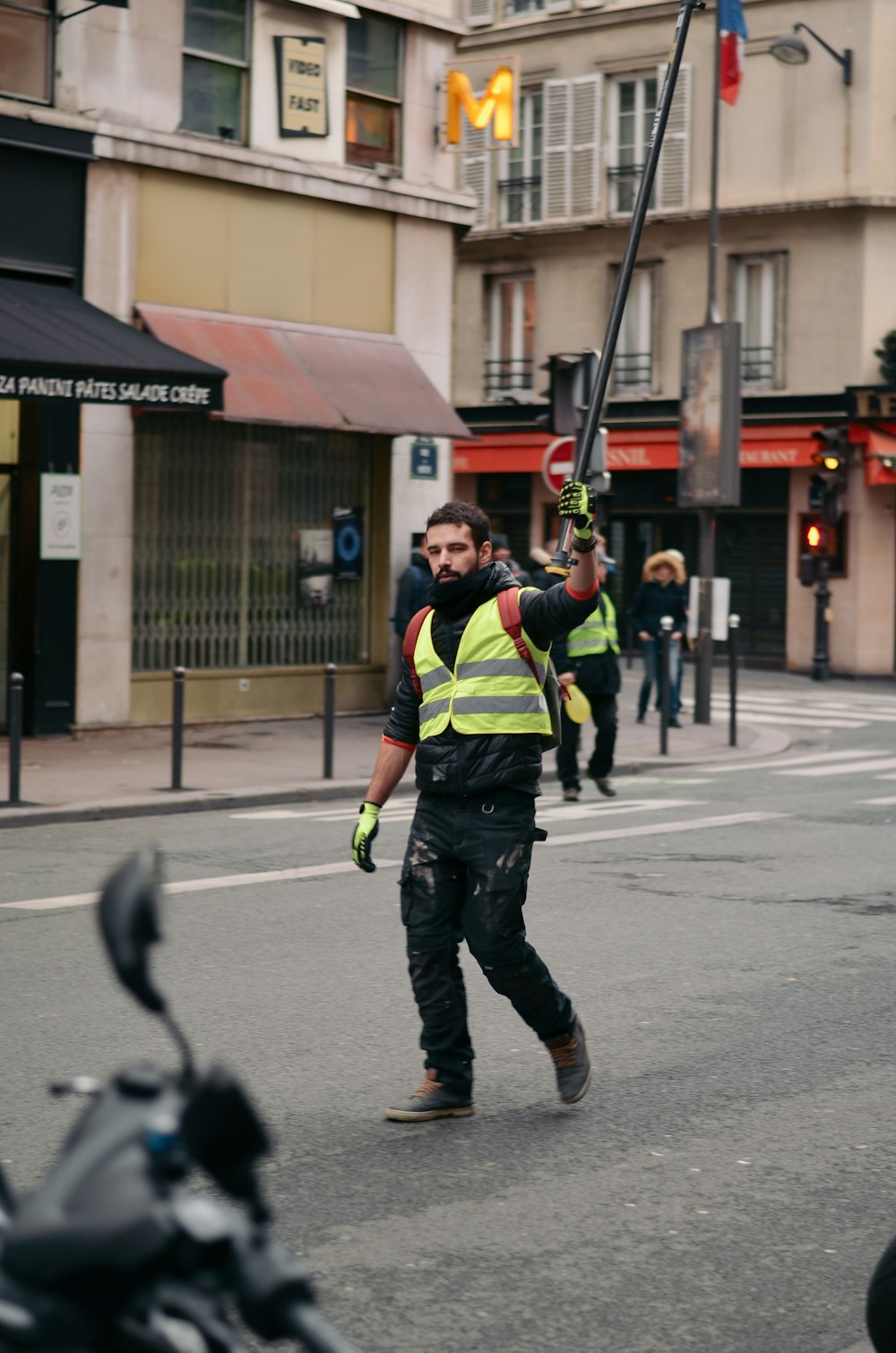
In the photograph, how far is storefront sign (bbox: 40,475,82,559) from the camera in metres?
16.8

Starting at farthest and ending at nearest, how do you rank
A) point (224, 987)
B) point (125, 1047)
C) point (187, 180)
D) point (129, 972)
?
point (187, 180) < point (224, 987) < point (125, 1047) < point (129, 972)

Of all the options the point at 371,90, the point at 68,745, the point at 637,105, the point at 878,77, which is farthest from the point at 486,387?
the point at 68,745

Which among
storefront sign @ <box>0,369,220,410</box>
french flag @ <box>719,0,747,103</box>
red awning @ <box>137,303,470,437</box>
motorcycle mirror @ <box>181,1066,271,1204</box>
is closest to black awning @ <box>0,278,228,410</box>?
storefront sign @ <box>0,369,220,410</box>

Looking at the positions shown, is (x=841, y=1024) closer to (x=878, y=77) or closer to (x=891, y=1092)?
(x=891, y=1092)

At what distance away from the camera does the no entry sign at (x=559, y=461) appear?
55.1 ft

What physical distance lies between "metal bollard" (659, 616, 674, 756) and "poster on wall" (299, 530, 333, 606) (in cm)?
341

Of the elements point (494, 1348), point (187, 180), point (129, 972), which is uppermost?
point (187, 180)

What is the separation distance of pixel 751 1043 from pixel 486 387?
100ft

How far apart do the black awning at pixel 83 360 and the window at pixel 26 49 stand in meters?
1.67

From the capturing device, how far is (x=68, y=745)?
16.8 m

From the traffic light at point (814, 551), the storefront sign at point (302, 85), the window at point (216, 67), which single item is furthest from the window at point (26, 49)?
the traffic light at point (814, 551)

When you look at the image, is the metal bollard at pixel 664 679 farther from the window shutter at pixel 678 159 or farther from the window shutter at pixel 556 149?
the window shutter at pixel 556 149

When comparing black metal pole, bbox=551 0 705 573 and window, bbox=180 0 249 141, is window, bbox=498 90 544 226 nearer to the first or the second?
window, bbox=180 0 249 141

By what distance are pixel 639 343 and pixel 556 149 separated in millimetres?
3843
